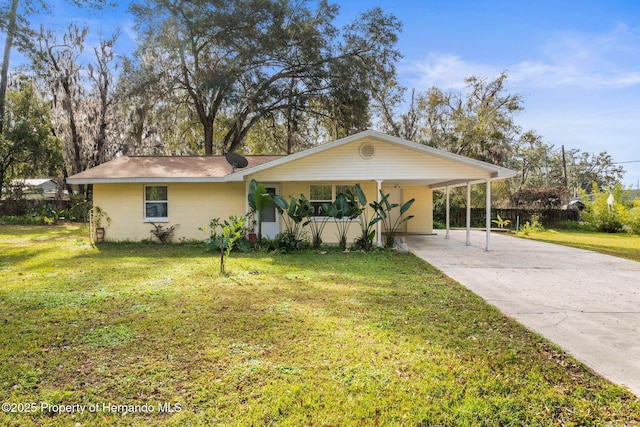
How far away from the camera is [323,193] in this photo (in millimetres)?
12531

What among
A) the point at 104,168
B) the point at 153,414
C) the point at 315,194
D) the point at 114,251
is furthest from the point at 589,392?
the point at 104,168

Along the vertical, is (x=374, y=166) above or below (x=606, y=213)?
above

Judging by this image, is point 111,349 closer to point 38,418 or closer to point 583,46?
point 38,418

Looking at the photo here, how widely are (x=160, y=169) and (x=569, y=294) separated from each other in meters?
12.0

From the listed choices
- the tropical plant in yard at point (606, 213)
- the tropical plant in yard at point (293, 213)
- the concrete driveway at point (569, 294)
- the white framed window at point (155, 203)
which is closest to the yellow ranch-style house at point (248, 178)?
the white framed window at point (155, 203)

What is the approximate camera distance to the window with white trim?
12.4 m

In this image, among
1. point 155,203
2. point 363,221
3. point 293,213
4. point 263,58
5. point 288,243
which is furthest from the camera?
point 263,58

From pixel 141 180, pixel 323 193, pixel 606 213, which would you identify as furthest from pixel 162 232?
pixel 606 213

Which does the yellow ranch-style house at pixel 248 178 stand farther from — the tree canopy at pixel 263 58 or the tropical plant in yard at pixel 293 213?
the tree canopy at pixel 263 58

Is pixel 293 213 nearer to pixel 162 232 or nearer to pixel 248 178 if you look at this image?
pixel 248 178

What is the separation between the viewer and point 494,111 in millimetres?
24297

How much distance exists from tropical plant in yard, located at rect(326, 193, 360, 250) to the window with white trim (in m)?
0.82

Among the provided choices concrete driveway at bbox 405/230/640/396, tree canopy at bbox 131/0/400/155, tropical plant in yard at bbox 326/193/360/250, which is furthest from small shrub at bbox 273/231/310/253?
tree canopy at bbox 131/0/400/155

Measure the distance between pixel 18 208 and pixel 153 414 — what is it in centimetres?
2552
